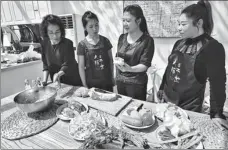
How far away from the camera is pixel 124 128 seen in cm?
94

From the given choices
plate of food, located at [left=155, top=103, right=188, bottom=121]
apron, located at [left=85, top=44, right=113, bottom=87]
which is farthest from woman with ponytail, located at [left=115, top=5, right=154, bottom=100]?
plate of food, located at [left=155, top=103, right=188, bottom=121]

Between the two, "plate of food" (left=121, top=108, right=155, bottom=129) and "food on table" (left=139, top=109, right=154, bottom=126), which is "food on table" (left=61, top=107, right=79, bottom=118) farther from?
"food on table" (left=139, top=109, right=154, bottom=126)

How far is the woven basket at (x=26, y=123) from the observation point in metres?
0.92

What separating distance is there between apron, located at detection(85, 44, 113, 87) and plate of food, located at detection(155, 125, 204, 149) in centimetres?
94

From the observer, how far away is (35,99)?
1176 millimetres

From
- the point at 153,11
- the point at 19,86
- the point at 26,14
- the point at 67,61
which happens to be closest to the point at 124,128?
the point at 67,61

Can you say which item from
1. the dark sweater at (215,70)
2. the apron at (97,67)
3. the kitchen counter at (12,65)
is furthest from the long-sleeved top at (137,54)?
the kitchen counter at (12,65)

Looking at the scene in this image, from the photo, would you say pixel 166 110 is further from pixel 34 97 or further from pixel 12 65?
pixel 12 65

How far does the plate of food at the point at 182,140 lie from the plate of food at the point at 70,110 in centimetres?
53

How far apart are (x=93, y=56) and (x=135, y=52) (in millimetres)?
422

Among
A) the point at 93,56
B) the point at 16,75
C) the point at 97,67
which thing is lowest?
the point at 16,75

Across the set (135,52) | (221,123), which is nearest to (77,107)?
(135,52)

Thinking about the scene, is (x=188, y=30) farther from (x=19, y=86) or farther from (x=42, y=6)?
(x=42, y=6)

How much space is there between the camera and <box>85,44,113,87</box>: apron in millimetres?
1579
